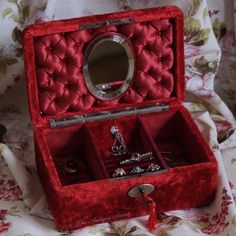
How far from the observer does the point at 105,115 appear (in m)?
1.45

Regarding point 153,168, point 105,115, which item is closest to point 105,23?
point 105,115

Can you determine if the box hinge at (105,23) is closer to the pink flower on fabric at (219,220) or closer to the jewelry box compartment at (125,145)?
the jewelry box compartment at (125,145)

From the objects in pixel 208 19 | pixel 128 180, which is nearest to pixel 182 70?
pixel 208 19

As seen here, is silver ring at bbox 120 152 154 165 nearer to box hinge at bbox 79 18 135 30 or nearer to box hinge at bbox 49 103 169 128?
box hinge at bbox 49 103 169 128

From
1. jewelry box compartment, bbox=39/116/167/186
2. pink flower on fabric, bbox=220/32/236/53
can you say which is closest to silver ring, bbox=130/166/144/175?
jewelry box compartment, bbox=39/116/167/186

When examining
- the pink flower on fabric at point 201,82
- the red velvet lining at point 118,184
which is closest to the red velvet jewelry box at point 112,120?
the red velvet lining at point 118,184

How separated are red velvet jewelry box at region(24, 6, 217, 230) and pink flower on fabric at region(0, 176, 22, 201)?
0.07 metres

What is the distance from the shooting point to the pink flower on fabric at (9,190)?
140 centimetres

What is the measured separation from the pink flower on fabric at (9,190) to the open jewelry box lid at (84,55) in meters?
0.15

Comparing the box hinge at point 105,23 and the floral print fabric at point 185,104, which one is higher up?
the box hinge at point 105,23

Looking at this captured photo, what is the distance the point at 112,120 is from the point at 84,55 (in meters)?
0.17

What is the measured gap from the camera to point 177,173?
Answer: 1.31 meters

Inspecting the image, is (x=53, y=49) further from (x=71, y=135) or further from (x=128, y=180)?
(x=128, y=180)

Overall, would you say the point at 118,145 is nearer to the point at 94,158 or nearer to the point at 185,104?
the point at 94,158
